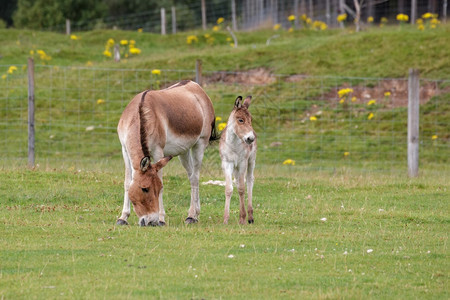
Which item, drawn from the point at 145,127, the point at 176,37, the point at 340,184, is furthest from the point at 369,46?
the point at 145,127

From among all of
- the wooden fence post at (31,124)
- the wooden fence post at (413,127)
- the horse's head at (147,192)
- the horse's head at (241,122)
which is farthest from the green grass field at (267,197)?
the horse's head at (241,122)

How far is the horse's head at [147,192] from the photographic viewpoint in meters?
10.1

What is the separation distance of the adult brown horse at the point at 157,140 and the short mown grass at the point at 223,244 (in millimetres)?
358

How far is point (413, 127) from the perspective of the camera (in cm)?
1742

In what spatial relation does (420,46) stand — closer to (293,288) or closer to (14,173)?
(14,173)

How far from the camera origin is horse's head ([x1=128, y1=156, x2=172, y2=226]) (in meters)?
10.1

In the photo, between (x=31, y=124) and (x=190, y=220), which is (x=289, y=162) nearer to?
(x=31, y=124)

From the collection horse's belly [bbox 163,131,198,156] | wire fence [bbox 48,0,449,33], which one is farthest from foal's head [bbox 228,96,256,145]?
wire fence [bbox 48,0,449,33]

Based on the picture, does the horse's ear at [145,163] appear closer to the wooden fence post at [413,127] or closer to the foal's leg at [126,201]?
→ the foal's leg at [126,201]

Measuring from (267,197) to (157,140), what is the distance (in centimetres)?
376

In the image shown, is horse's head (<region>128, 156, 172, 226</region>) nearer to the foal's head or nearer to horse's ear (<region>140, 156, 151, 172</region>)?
horse's ear (<region>140, 156, 151, 172</region>)

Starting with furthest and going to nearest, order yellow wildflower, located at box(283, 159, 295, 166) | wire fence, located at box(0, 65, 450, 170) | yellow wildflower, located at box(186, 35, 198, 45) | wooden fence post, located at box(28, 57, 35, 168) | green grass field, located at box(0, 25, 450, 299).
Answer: yellow wildflower, located at box(186, 35, 198, 45), wire fence, located at box(0, 65, 450, 170), yellow wildflower, located at box(283, 159, 295, 166), wooden fence post, located at box(28, 57, 35, 168), green grass field, located at box(0, 25, 450, 299)

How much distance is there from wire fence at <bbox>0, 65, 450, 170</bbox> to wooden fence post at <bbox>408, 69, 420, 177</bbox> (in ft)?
7.00

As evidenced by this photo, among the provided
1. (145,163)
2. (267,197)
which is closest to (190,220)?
(145,163)
